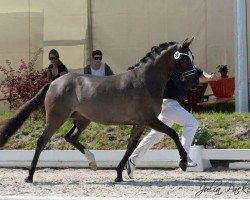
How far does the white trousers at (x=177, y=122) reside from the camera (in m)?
10.3

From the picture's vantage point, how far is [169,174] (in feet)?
36.1

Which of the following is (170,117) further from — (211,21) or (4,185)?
(211,21)

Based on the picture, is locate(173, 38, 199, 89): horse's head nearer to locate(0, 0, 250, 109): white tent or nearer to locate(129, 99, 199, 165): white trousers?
locate(129, 99, 199, 165): white trousers

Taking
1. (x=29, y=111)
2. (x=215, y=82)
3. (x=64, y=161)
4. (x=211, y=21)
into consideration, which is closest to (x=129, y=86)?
(x=29, y=111)

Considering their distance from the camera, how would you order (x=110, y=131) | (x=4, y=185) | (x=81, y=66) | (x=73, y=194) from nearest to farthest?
(x=73, y=194), (x=4, y=185), (x=110, y=131), (x=81, y=66)

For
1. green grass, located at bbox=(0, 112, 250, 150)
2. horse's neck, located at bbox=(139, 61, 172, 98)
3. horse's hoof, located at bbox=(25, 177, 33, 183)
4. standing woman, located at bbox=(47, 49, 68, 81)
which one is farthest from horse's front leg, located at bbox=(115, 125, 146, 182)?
standing woman, located at bbox=(47, 49, 68, 81)

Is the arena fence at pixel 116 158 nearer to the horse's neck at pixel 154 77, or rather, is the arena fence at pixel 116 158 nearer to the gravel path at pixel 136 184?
the gravel path at pixel 136 184

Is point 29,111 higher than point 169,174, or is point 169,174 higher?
point 29,111

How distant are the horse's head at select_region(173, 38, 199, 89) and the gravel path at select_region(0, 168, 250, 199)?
1306mm

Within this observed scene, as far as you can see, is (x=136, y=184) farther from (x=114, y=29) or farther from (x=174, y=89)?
(x=114, y=29)

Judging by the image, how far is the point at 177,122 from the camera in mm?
10398

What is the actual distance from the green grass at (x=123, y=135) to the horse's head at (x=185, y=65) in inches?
81.7

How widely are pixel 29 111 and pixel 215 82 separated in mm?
5976

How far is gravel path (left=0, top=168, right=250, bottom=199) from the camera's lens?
8.77m
